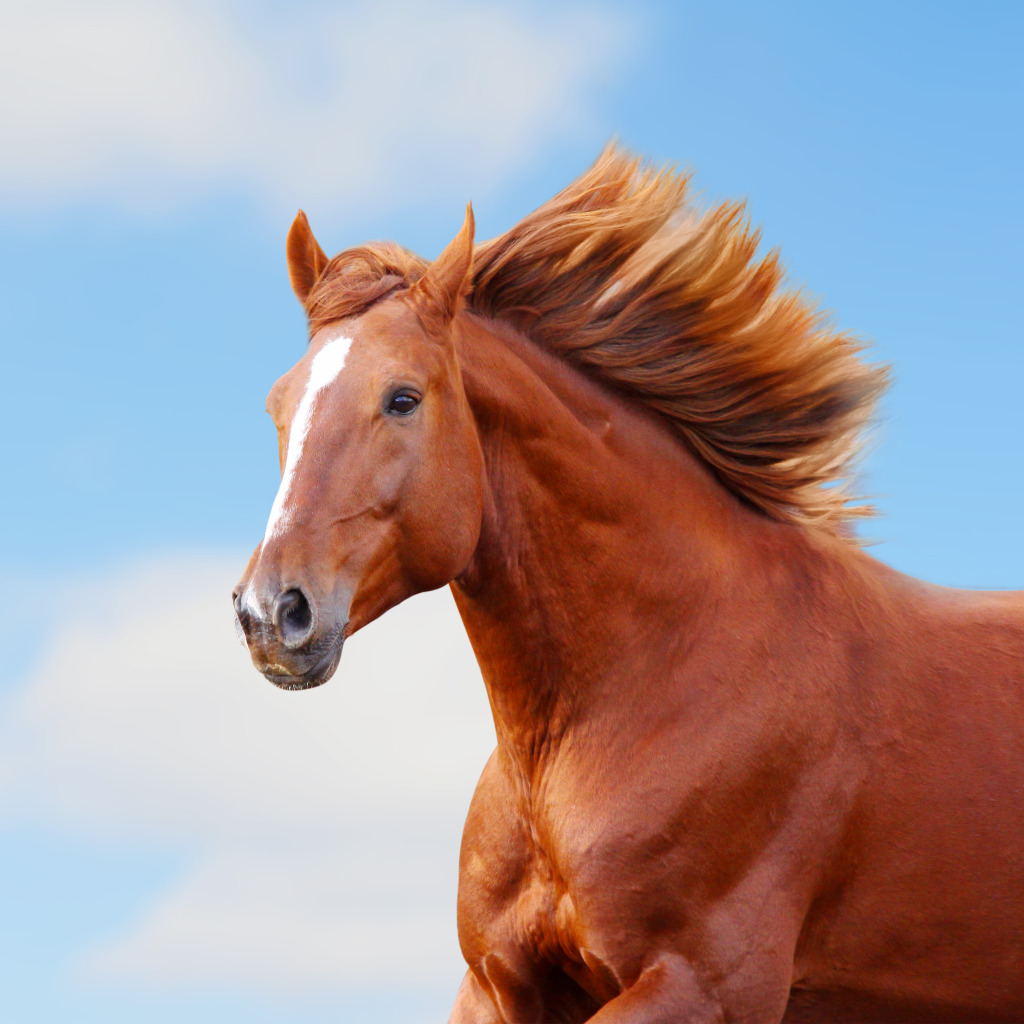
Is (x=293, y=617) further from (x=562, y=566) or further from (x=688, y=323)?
(x=688, y=323)

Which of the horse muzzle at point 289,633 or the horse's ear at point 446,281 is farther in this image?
the horse's ear at point 446,281

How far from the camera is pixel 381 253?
195 inches

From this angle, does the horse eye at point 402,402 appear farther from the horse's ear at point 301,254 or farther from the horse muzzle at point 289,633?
the horse's ear at point 301,254

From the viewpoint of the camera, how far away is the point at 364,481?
14.4ft

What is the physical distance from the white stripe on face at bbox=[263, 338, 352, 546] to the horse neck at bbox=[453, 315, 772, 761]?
438 millimetres

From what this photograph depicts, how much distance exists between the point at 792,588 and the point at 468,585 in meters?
1.14

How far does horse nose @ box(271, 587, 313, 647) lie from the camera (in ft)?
13.6

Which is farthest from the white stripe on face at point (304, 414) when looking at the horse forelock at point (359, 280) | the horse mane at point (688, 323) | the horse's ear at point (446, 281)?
the horse mane at point (688, 323)

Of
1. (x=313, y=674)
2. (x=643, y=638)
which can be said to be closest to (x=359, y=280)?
(x=313, y=674)

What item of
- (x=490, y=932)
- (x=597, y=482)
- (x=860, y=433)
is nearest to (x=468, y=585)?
(x=597, y=482)

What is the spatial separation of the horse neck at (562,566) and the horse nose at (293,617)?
2.36 feet

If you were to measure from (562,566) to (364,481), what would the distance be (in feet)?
2.54

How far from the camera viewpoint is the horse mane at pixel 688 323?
16.9 feet

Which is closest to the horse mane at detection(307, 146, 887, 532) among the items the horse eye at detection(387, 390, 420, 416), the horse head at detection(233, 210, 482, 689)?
the horse head at detection(233, 210, 482, 689)
